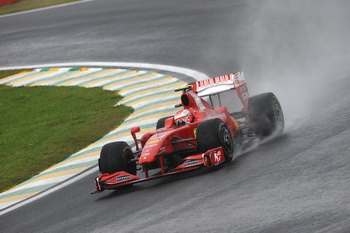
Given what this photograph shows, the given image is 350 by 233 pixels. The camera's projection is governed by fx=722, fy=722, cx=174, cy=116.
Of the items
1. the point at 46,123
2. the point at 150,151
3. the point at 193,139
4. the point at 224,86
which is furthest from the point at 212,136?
the point at 46,123

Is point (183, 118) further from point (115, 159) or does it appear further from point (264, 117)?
point (264, 117)

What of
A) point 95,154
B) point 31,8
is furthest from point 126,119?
point 31,8

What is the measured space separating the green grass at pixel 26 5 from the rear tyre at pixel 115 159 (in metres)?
23.7

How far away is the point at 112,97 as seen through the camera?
17.5 metres

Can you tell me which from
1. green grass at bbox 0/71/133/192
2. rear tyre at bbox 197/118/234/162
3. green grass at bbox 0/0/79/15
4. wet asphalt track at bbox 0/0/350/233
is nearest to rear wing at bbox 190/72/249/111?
wet asphalt track at bbox 0/0/350/233

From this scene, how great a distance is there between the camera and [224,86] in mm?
11742

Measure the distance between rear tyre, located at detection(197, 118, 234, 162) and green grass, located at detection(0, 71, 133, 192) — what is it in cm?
409

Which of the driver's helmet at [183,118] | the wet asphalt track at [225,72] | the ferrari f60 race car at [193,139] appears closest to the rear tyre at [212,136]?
the ferrari f60 race car at [193,139]

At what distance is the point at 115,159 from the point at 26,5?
25.4m

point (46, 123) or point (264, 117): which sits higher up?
point (46, 123)

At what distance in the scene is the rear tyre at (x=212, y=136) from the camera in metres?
9.83

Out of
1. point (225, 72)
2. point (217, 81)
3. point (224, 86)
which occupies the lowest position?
point (224, 86)

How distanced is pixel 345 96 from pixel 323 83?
1979mm

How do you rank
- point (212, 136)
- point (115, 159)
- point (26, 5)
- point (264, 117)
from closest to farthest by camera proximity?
point (212, 136)
point (115, 159)
point (264, 117)
point (26, 5)
